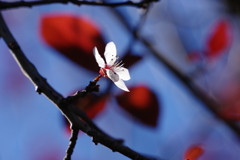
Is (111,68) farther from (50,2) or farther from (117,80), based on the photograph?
(50,2)

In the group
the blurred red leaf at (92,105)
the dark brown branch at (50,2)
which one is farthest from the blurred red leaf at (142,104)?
the dark brown branch at (50,2)

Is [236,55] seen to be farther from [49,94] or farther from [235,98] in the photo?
[49,94]

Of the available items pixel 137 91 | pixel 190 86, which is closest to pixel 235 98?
pixel 190 86

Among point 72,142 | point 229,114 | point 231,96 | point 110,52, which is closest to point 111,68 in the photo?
point 110,52

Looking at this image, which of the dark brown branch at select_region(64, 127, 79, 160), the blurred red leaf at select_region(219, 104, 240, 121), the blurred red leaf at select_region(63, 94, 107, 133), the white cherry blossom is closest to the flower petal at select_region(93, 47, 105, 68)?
the white cherry blossom

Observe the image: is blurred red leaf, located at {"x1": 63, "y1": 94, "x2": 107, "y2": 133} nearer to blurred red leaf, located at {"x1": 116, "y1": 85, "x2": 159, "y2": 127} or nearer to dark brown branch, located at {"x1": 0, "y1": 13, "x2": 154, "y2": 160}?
blurred red leaf, located at {"x1": 116, "y1": 85, "x2": 159, "y2": 127}

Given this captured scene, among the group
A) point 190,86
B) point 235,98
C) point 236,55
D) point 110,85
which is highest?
point 236,55

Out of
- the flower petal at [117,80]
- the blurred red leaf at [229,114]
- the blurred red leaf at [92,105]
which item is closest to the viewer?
the flower petal at [117,80]

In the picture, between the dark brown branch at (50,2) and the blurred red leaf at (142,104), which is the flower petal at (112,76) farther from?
the blurred red leaf at (142,104)
